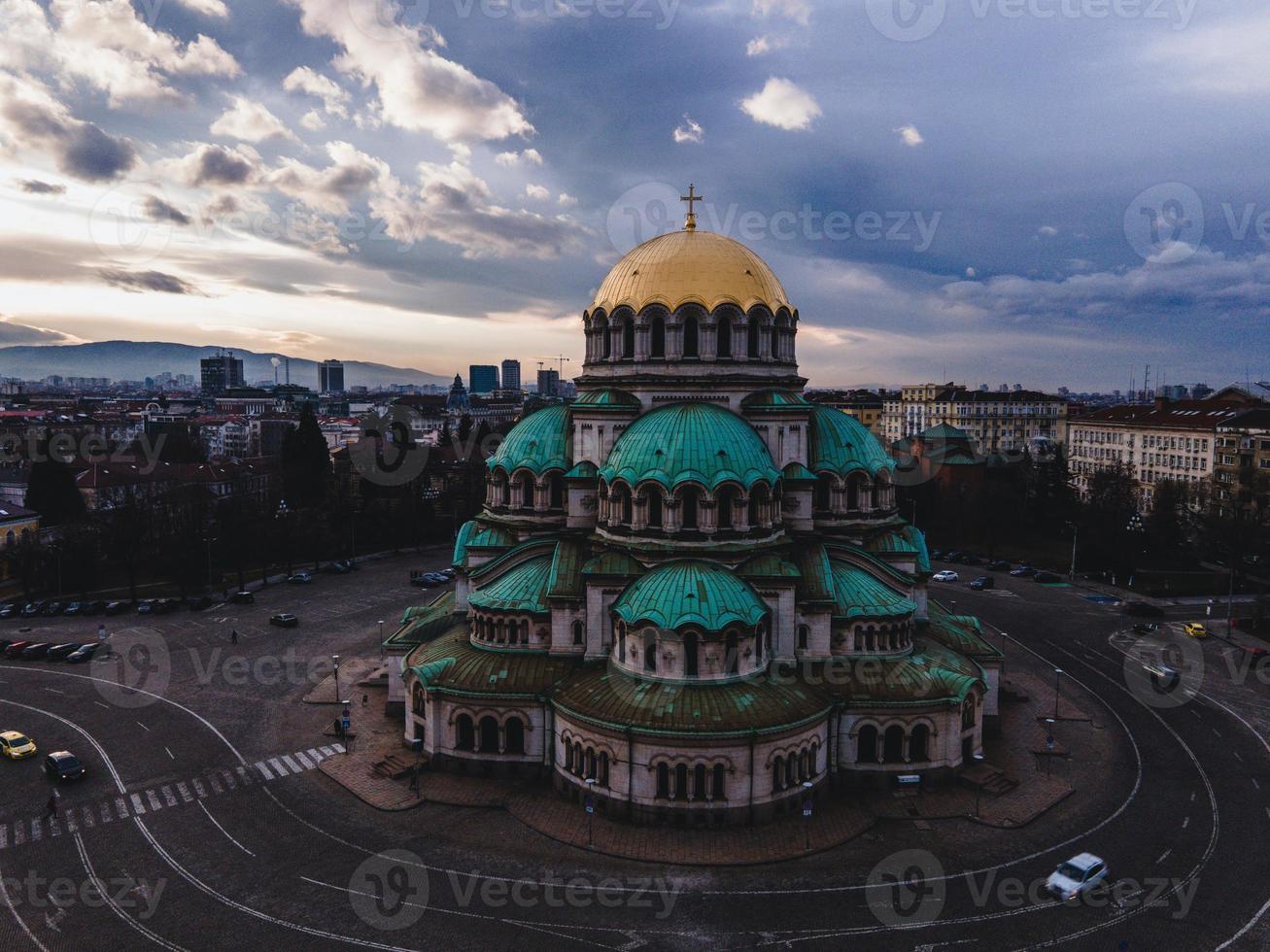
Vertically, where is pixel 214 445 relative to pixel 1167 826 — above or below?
above

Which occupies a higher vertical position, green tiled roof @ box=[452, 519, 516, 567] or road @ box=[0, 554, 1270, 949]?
green tiled roof @ box=[452, 519, 516, 567]

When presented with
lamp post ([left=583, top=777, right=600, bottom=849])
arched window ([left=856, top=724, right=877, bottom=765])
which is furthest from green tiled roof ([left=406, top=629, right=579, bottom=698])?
arched window ([left=856, top=724, right=877, bottom=765])

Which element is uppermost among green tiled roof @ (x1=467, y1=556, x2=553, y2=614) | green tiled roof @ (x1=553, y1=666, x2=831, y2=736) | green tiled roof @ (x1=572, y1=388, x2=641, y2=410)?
green tiled roof @ (x1=572, y1=388, x2=641, y2=410)

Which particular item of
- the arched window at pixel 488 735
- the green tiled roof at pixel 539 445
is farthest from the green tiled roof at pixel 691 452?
the arched window at pixel 488 735

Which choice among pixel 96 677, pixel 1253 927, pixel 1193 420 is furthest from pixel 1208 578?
pixel 96 677

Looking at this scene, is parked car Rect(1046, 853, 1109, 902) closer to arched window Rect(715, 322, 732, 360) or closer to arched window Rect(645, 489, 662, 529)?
arched window Rect(645, 489, 662, 529)

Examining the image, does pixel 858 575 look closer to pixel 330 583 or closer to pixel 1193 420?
pixel 330 583

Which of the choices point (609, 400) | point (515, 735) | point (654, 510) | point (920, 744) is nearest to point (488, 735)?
point (515, 735)
